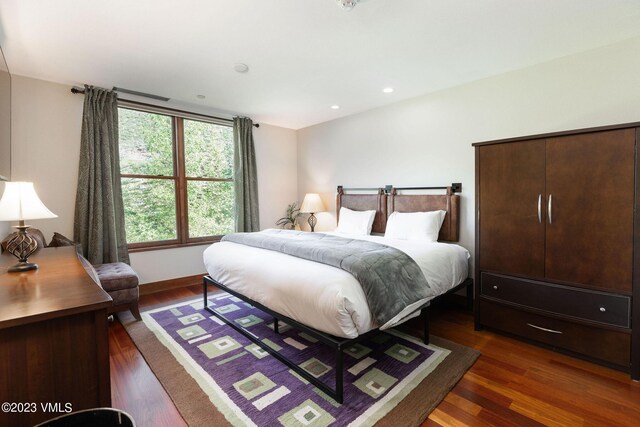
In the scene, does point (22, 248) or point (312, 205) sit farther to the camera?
point (312, 205)

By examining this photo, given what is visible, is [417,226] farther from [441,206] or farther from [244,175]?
[244,175]

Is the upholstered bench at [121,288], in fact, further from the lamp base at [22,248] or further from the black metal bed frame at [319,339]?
the lamp base at [22,248]

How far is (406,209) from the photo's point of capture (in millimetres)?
3869

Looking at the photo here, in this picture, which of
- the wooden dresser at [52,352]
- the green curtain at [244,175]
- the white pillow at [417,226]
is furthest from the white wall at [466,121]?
the wooden dresser at [52,352]

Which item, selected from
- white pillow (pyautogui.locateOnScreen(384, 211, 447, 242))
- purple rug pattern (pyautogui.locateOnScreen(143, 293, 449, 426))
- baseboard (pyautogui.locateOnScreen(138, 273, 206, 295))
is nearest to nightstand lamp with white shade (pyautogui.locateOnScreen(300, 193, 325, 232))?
white pillow (pyautogui.locateOnScreen(384, 211, 447, 242))

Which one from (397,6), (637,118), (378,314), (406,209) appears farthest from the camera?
(406,209)

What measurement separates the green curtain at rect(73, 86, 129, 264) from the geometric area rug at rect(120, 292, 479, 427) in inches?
42.4

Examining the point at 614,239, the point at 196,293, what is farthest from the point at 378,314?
the point at 196,293

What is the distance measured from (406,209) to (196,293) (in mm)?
2966

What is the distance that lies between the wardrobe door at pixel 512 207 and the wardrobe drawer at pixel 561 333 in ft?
1.19

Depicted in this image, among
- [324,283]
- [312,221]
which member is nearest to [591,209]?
[324,283]

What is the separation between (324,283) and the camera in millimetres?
1866

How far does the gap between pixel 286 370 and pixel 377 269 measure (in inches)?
39.1

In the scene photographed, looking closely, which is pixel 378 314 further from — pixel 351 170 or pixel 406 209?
pixel 351 170
